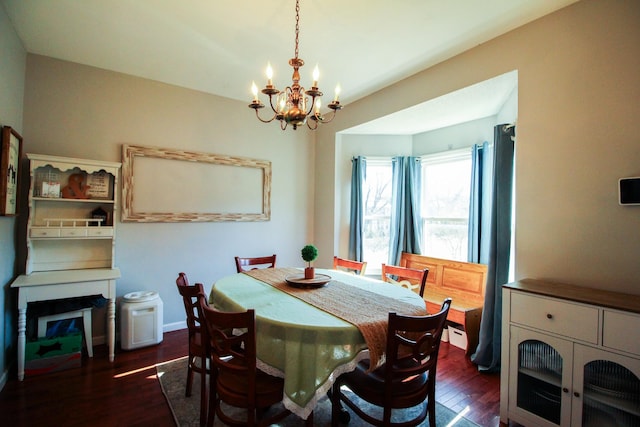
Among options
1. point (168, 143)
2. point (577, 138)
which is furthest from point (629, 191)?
point (168, 143)

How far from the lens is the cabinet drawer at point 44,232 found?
8.42 feet

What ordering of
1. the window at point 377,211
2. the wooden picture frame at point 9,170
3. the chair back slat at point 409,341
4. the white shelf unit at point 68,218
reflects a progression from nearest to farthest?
1. the chair back slat at point 409,341
2. the wooden picture frame at point 9,170
3. the white shelf unit at point 68,218
4. the window at point 377,211

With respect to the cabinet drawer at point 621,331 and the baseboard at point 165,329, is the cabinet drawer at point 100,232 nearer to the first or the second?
the baseboard at point 165,329

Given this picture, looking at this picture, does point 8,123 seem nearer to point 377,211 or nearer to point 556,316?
point 377,211

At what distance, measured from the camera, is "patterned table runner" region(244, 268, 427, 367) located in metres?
1.48

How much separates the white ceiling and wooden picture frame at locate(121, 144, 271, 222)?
3.00ft

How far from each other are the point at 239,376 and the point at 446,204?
3209 millimetres

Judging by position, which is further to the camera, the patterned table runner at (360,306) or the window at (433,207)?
the window at (433,207)

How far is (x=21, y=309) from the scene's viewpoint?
7.68ft

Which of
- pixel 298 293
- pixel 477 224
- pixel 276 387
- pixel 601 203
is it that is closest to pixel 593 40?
pixel 601 203

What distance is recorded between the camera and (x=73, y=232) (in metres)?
2.69

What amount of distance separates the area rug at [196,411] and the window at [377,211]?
7.42 feet

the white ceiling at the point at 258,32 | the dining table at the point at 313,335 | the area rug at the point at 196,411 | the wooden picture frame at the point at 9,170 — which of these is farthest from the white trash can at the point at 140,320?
the white ceiling at the point at 258,32

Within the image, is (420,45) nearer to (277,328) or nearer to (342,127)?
(342,127)
